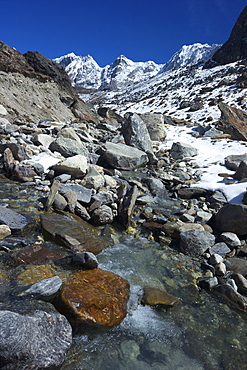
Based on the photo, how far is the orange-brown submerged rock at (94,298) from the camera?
3000mm

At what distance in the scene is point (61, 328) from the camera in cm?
265

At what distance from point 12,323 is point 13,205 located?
13.7 feet

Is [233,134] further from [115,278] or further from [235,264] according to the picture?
[115,278]

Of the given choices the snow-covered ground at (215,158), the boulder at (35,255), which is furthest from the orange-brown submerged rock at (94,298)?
the snow-covered ground at (215,158)

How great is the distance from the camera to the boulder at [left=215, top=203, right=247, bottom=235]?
18.7ft

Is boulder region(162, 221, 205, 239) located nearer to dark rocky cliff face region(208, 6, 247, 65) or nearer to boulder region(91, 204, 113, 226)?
boulder region(91, 204, 113, 226)

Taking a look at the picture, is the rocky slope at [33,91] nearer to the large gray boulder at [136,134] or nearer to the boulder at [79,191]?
the large gray boulder at [136,134]

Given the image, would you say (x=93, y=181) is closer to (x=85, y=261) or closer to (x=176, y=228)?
(x=176, y=228)

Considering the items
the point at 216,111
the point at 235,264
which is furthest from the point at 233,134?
the point at 235,264

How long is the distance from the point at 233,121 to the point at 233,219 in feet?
43.6

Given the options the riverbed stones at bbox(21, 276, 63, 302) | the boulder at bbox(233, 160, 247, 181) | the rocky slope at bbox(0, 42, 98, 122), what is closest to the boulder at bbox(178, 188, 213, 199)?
the boulder at bbox(233, 160, 247, 181)

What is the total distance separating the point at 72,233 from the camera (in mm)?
4938

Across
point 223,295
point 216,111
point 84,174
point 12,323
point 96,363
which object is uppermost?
point 216,111

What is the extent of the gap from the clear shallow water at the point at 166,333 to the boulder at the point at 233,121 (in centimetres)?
1428
